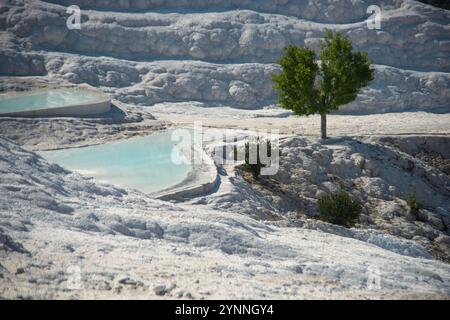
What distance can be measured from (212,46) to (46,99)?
17.9m

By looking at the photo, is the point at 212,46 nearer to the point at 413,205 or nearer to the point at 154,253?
the point at 413,205

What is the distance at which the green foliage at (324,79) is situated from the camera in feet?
69.4

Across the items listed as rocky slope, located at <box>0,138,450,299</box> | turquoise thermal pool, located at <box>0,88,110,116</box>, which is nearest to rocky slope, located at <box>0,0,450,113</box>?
turquoise thermal pool, located at <box>0,88,110,116</box>

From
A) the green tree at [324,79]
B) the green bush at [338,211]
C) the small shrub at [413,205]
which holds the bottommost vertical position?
the small shrub at [413,205]

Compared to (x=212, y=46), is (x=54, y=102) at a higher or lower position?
lower

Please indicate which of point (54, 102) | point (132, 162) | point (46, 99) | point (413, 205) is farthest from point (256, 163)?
point (46, 99)

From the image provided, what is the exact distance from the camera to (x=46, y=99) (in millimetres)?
24656

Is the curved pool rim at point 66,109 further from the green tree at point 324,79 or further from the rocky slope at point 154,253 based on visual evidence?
the rocky slope at point 154,253

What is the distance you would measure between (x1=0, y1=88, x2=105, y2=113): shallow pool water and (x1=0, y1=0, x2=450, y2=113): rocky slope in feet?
26.9

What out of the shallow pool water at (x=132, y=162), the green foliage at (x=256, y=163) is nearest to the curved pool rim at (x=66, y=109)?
the shallow pool water at (x=132, y=162)

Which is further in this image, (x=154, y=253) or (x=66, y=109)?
(x=66, y=109)

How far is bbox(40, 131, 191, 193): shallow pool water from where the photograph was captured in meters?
14.8

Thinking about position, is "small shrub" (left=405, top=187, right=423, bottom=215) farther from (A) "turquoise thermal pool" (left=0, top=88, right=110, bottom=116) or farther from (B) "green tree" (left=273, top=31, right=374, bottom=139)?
(A) "turquoise thermal pool" (left=0, top=88, right=110, bottom=116)
